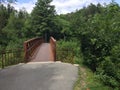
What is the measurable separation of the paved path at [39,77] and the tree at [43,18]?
53407 millimetres

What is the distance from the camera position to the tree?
6950 cm

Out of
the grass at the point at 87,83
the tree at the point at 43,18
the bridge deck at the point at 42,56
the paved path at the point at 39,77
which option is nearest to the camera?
the paved path at the point at 39,77

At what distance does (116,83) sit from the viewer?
42.7 feet

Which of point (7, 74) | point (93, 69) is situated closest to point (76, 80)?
point (7, 74)

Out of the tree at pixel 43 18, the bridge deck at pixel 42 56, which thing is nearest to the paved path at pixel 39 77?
the bridge deck at pixel 42 56

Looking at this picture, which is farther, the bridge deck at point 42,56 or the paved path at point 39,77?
the bridge deck at point 42,56

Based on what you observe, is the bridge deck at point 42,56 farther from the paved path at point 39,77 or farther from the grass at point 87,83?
the grass at point 87,83

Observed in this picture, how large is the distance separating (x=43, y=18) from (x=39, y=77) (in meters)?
58.4

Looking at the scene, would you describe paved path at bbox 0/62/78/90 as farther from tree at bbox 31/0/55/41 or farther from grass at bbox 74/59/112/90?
tree at bbox 31/0/55/41

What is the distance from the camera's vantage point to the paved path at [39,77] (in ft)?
37.0

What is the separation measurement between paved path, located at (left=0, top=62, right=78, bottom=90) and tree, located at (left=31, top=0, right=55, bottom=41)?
53.4 metres

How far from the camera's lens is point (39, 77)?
42.3 feet

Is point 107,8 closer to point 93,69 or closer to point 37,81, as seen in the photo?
point 93,69

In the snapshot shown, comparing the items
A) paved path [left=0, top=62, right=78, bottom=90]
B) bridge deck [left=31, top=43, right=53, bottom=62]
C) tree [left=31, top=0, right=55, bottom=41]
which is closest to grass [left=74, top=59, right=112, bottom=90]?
paved path [left=0, top=62, right=78, bottom=90]
